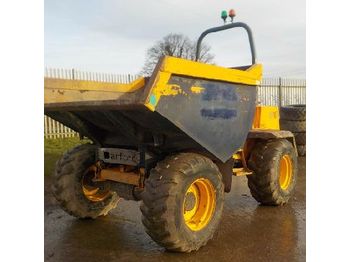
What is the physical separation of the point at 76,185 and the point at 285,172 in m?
2.95

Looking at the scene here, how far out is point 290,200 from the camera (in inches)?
207

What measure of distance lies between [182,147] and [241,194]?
7.77 ft

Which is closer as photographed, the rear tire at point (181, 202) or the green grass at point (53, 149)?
the rear tire at point (181, 202)

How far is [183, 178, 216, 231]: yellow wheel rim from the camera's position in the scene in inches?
140

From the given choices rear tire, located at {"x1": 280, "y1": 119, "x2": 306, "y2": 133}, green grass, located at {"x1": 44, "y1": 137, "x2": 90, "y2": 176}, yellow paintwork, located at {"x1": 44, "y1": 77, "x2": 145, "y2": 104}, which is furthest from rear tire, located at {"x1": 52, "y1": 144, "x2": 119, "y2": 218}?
rear tire, located at {"x1": 280, "y1": 119, "x2": 306, "y2": 133}

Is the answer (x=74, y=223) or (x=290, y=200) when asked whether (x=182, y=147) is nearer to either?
(x=74, y=223)

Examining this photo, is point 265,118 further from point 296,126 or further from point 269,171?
point 296,126

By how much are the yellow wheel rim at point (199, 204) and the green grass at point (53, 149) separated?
400cm

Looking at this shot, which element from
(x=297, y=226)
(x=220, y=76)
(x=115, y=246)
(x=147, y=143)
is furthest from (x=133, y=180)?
(x=297, y=226)

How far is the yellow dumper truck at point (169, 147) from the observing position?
3.11 metres

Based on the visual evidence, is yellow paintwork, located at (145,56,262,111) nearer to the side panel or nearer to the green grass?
the side panel

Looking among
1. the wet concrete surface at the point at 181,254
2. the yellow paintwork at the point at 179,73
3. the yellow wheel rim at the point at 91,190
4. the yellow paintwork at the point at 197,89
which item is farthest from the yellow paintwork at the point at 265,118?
the yellow wheel rim at the point at 91,190

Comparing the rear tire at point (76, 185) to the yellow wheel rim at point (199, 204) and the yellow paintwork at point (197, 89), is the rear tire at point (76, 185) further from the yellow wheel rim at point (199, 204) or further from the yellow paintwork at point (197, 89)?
the yellow paintwork at point (197, 89)

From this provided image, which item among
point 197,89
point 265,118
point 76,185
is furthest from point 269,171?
point 76,185
